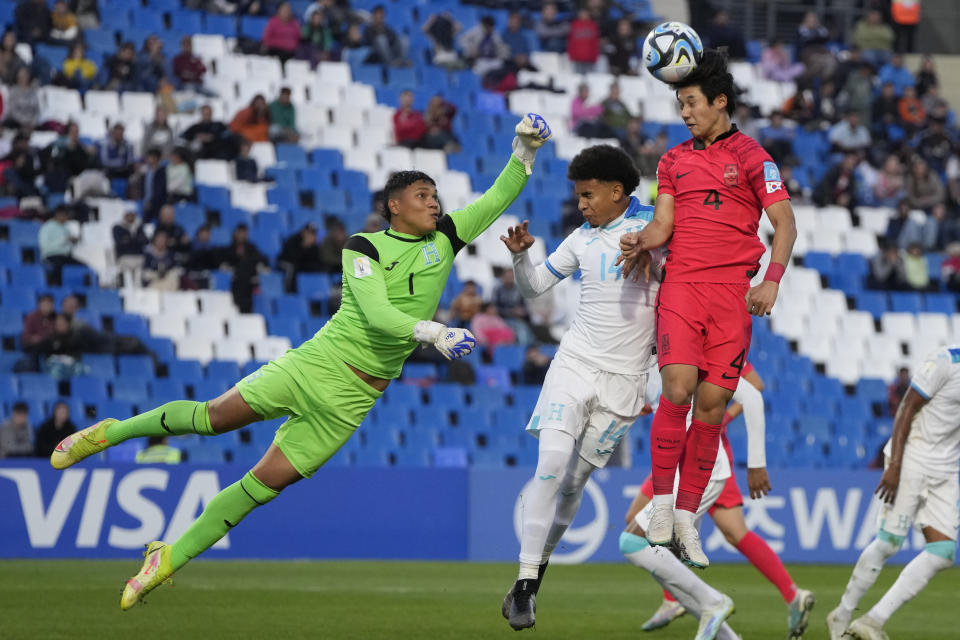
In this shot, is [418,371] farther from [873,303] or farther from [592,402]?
[592,402]

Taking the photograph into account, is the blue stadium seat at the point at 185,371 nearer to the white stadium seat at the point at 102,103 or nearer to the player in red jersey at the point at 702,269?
the white stadium seat at the point at 102,103

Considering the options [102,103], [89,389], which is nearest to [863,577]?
[89,389]

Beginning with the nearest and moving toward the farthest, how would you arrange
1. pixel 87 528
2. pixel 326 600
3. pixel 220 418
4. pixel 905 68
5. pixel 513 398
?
pixel 220 418, pixel 326 600, pixel 87 528, pixel 513 398, pixel 905 68

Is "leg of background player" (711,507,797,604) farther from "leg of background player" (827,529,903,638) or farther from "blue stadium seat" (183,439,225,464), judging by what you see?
"blue stadium seat" (183,439,225,464)

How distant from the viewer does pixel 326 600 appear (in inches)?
440

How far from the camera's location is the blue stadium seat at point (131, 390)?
15.9m

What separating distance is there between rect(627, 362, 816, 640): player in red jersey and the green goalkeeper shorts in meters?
2.36

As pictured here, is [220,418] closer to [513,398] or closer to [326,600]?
[326,600]

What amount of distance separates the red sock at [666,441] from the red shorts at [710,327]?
9.1 inches

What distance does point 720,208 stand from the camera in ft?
24.5

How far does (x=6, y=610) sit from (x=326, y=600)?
2478mm

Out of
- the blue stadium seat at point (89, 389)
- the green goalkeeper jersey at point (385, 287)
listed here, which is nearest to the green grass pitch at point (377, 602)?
the green goalkeeper jersey at point (385, 287)

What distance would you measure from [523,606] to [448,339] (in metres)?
1.53

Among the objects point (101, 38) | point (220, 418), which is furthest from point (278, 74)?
point (220, 418)
